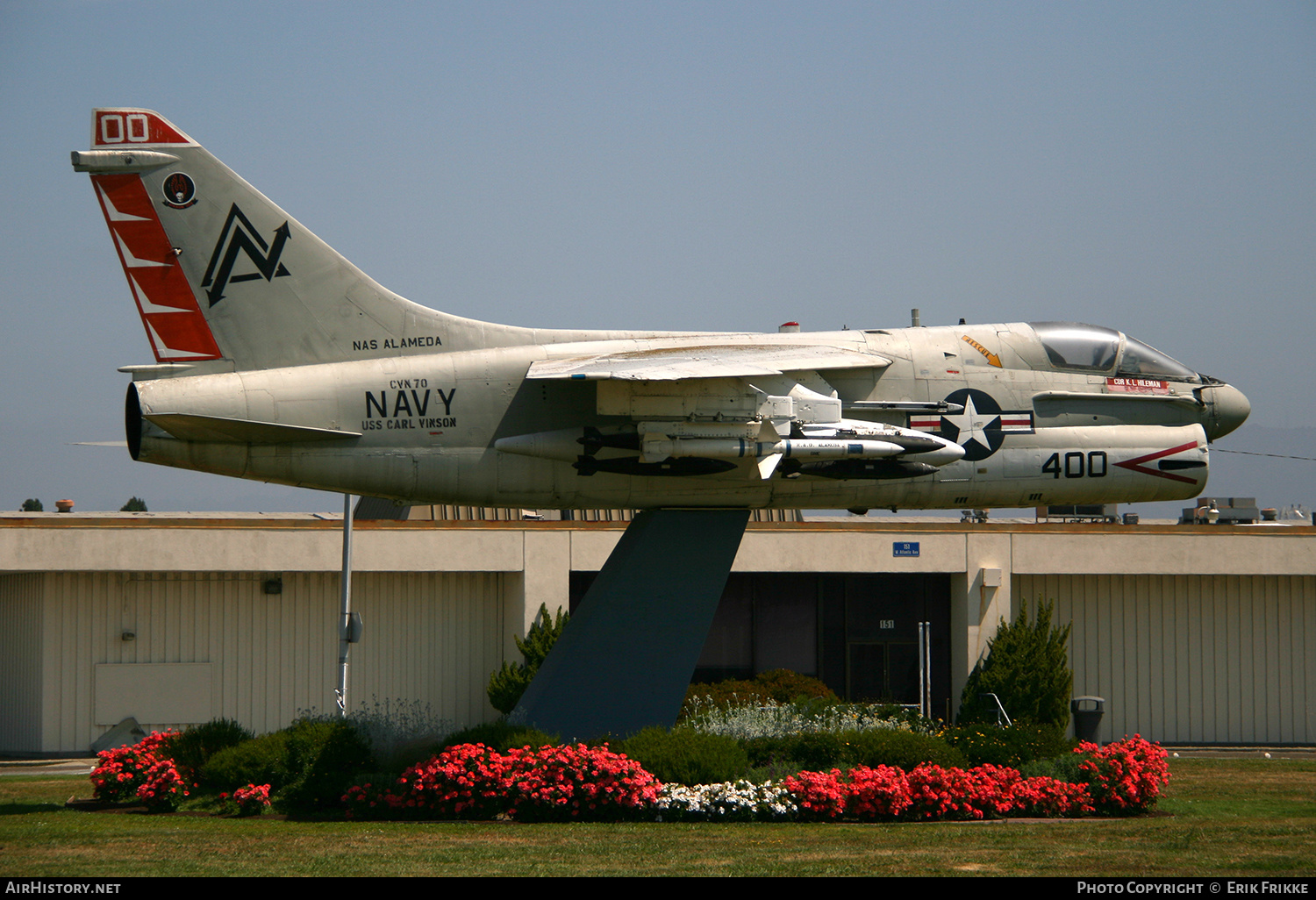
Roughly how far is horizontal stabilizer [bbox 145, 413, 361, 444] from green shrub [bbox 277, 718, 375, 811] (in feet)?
14.0

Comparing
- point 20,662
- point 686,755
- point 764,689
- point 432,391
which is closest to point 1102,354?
point 686,755

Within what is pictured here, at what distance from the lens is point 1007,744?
1769 cm

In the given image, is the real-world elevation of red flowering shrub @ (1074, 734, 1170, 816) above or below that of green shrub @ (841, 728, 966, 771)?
below

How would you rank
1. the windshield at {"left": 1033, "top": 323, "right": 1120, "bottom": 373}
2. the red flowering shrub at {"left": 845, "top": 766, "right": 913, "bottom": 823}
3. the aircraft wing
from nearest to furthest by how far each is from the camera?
the aircraft wing < the red flowering shrub at {"left": 845, "top": 766, "right": 913, "bottom": 823} < the windshield at {"left": 1033, "top": 323, "right": 1120, "bottom": 373}

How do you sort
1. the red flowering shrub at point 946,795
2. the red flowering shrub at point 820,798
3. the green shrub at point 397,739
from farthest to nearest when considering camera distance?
the green shrub at point 397,739
the red flowering shrub at point 946,795
the red flowering shrub at point 820,798

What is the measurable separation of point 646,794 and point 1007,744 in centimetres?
552

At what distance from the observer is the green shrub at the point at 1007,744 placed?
56.9ft

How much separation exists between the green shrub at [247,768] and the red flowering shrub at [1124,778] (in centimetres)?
1077

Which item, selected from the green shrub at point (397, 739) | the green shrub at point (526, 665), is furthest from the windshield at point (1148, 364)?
the green shrub at point (526, 665)

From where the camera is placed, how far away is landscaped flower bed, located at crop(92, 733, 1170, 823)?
15.5 meters

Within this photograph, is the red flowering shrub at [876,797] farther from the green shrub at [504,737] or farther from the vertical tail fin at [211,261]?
the vertical tail fin at [211,261]

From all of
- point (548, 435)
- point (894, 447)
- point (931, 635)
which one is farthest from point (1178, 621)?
point (548, 435)

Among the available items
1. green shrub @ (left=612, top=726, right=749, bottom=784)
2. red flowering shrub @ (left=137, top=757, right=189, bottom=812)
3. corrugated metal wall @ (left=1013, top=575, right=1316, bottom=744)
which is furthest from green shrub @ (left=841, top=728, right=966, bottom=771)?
corrugated metal wall @ (left=1013, top=575, right=1316, bottom=744)

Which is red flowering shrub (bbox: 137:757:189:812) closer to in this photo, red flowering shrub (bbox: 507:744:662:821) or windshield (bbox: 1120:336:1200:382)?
red flowering shrub (bbox: 507:744:662:821)
